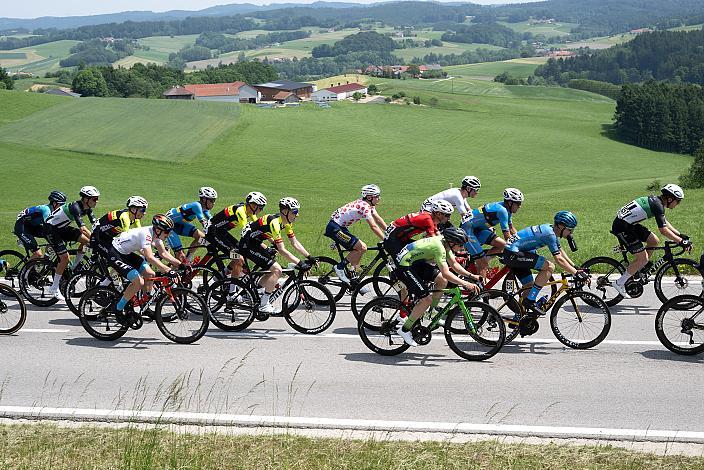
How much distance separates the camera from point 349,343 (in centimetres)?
1149

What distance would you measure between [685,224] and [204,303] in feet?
50.7

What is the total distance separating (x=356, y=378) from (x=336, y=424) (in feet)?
5.11

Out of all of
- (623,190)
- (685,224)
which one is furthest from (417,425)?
(623,190)

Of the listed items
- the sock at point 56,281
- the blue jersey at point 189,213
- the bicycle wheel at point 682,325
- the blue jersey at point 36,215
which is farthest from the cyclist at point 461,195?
the blue jersey at point 36,215

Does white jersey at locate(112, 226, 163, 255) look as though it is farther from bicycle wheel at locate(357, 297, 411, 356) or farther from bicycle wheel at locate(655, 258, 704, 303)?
bicycle wheel at locate(655, 258, 704, 303)

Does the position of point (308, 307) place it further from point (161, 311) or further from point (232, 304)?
point (161, 311)

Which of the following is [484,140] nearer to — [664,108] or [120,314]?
[664,108]

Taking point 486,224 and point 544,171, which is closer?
point 486,224

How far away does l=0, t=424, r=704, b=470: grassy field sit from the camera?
278 inches

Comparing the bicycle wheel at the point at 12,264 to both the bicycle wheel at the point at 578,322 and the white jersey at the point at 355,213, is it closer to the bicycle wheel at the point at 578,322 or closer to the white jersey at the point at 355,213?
the white jersey at the point at 355,213

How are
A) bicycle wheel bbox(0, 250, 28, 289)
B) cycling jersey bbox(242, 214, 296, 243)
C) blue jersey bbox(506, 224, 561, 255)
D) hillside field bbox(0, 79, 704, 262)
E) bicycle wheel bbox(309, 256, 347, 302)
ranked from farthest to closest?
hillside field bbox(0, 79, 704, 262) → bicycle wheel bbox(0, 250, 28, 289) → bicycle wheel bbox(309, 256, 347, 302) → cycling jersey bbox(242, 214, 296, 243) → blue jersey bbox(506, 224, 561, 255)

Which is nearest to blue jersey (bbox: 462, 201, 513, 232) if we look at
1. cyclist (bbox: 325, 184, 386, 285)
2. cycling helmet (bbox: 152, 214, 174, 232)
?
cyclist (bbox: 325, 184, 386, 285)

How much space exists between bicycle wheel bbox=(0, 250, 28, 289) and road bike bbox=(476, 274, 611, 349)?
9023 millimetres

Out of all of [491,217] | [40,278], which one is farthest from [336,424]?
[40,278]
